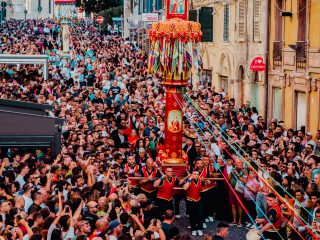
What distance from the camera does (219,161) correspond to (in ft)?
55.9

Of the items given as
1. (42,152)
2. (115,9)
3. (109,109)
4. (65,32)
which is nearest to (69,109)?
(109,109)

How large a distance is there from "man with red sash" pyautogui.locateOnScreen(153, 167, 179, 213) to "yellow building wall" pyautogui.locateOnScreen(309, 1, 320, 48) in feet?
29.9

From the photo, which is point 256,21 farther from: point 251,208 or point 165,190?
point 165,190

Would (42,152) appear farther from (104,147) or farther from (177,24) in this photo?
(177,24)

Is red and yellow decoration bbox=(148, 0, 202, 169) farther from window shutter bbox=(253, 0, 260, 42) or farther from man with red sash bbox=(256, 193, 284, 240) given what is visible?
window shutter bbox=(253, 0, 260, 42)

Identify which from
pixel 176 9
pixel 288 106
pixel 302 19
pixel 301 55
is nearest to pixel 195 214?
pixel 176 9

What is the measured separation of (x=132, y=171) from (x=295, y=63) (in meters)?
10.1

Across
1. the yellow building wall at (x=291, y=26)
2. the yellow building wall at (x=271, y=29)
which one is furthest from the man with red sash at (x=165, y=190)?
the yellow building wall at (x=271, y=29)

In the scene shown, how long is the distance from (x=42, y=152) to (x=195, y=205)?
3844 millimetres

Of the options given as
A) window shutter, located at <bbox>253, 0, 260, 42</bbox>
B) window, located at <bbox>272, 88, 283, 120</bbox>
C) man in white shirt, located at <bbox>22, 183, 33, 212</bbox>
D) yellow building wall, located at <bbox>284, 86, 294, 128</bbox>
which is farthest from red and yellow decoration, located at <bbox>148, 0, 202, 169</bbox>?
window shutter, located at <bbox>253, 0, 260, 42</bbox>

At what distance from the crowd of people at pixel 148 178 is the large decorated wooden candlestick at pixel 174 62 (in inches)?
22.0

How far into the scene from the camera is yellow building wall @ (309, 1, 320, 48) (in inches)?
924

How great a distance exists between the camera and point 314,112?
23516 mm

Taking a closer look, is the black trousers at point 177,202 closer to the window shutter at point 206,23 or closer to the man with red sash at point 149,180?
the man with red sash at point 149,180
